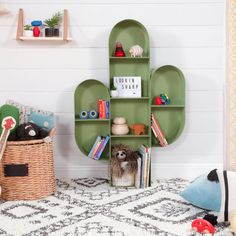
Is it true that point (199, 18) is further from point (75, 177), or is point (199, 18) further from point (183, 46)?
point (75, 177)

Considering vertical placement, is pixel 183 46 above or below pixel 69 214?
above

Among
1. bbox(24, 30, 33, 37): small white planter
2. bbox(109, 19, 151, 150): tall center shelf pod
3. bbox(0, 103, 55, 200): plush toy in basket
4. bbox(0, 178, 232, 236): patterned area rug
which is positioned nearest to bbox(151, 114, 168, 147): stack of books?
bbox(109, 19, 151, 150): tall center shelf pod

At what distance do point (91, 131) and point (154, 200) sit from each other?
815mm

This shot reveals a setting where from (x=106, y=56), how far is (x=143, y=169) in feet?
2.95

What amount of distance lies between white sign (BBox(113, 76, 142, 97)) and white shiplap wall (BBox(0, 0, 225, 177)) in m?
0.16

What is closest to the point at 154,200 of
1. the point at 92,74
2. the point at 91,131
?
the point at 91,131

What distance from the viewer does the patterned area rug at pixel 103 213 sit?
218 centimetres

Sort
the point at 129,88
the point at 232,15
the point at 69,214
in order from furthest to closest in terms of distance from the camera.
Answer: the point at 129,88, the point at 232,15, the point at 69,214

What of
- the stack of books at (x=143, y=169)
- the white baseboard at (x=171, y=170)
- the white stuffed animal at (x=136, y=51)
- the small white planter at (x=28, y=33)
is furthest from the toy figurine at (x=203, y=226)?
the small white planter at (x=28, y=33)

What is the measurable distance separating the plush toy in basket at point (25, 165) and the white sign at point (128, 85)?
26.5 inches

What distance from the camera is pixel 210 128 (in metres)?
3.29

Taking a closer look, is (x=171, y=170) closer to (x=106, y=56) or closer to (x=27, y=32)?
(x=106, y=56)

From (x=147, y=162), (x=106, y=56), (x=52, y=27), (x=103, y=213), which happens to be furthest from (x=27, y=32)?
(x=103, y=213)

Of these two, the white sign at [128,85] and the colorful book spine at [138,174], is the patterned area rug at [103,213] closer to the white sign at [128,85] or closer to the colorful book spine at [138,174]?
the colorful book spine at [138,174]
